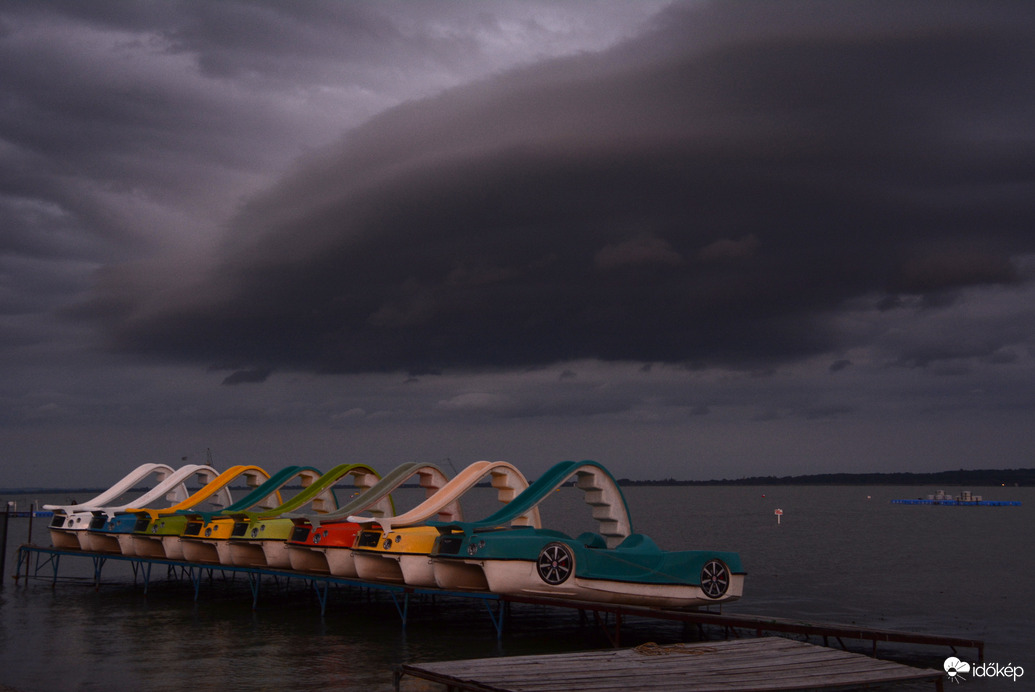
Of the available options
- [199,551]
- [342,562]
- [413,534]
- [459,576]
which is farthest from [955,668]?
[199,551]

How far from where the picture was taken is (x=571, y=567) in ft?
85.9

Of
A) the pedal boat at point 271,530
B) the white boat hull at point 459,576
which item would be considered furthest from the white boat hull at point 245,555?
the white boat hull at point 459,576

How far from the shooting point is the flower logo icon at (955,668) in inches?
961

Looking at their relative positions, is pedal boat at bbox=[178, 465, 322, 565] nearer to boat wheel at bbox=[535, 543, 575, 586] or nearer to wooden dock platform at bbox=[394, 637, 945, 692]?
boat wheel at bbox=[535, 543, 575, 586]

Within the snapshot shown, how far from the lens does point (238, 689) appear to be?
68.9 feet

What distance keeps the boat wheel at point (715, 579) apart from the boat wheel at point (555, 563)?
4202 mm

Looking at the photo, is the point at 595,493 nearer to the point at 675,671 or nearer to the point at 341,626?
the point at 341,626

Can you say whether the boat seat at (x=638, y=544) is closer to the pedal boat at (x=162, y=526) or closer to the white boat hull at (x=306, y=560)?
the white boat hull at (x=306, y=560)

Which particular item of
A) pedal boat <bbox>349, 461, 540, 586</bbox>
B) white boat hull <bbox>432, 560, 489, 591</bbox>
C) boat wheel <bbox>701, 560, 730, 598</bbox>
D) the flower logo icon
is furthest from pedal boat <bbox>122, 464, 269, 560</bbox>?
the flower logo icon

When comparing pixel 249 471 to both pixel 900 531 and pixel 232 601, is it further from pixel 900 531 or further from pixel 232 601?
pixel 900 531

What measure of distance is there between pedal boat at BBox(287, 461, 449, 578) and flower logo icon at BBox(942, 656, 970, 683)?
623 inches

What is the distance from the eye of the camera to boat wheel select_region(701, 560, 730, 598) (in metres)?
27.8

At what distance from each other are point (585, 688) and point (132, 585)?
3561 cm

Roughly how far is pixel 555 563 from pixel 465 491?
4.96 m
